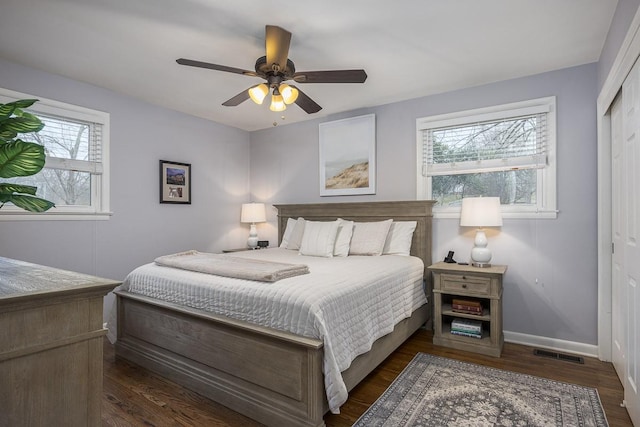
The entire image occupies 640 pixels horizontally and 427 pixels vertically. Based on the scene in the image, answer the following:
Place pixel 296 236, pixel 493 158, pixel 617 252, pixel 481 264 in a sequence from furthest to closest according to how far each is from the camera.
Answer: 1. pixel 296 236
2. pixel 493 158
3. pixel 481 264
4. pixel 617 252

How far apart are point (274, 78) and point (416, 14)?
3.50 feet

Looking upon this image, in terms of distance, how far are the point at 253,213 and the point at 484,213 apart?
3048 millimetres

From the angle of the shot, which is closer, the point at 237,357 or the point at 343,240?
the point at 237,357

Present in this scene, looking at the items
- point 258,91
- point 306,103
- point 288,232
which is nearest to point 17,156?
point 258,91

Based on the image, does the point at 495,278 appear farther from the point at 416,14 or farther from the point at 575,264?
the point at 416,14

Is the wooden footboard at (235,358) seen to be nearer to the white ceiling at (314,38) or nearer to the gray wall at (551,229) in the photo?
the gray wall at (551,229)

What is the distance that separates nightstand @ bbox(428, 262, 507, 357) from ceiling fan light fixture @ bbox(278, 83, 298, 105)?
2008 millimetres

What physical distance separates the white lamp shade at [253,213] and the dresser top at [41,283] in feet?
11.6

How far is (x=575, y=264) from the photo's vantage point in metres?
3.03

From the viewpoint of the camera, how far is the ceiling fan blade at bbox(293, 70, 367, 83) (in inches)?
92.7

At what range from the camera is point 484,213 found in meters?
3.10

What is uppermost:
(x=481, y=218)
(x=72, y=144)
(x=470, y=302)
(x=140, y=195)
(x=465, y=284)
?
(x=72, y=144)

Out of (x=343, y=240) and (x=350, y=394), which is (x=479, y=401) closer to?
(x=350, y=394)

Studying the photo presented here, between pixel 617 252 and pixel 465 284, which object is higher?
pixel 617 252
